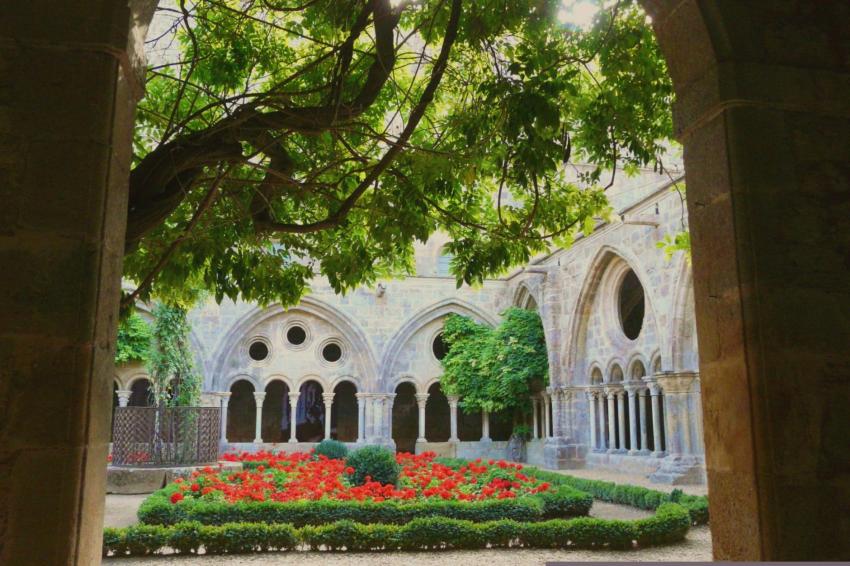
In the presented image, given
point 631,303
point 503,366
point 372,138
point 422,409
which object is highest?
point 631,303

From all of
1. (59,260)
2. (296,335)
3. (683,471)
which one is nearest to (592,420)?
(683,471)

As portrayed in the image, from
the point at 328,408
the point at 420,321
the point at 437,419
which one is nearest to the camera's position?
the point at 328,408

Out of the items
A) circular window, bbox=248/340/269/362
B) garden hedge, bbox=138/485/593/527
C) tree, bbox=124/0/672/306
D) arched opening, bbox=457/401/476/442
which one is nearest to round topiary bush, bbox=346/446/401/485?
garden hedge, bbox=138/485/593/527

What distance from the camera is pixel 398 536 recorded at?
6.82m

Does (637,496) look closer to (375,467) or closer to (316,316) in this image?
(375,467)

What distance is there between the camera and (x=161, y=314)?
11125 mm

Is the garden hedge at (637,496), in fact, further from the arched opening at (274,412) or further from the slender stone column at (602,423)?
the arched opening at (274,412)

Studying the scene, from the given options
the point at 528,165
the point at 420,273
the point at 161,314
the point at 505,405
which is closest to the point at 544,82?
the point at 528,165

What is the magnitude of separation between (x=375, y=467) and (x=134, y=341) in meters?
9.52

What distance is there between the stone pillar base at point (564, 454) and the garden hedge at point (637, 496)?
4063 mm

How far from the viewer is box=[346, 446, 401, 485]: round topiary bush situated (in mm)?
9141

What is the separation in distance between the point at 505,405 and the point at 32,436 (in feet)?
51.1

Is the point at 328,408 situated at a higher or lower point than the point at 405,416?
higher

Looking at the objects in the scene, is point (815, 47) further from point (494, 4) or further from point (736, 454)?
point (494, 4)
